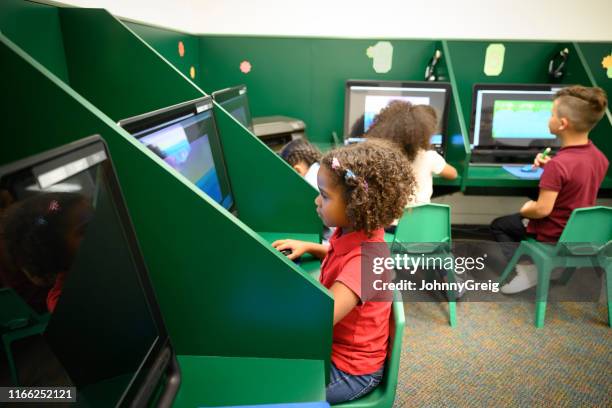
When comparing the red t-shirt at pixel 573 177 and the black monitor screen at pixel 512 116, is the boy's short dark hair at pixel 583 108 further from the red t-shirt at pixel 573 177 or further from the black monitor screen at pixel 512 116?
the black monitor screen at pixel 512 116

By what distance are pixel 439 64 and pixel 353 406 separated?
2145 millimetres

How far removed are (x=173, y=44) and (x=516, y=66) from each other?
2.07m

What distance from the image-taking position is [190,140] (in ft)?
3.60

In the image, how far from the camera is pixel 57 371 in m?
0.47

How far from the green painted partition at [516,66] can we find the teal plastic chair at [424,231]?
76 cm

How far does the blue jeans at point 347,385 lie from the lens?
966mm

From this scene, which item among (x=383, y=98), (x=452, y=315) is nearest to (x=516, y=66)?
(x=383, y=98)

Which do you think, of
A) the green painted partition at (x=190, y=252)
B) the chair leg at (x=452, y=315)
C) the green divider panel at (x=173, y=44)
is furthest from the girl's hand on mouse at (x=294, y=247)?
the chair leg at (x=452, y=315)

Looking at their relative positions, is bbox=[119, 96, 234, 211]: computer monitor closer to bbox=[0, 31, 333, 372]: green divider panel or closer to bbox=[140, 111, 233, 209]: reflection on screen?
bbox=[140, 111, 233, 209]: reflection on screen

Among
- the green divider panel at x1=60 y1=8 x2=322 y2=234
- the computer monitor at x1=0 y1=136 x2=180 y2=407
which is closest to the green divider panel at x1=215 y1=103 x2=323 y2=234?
the green divider panel at x1=60 y1=8 x2=322 y2=234

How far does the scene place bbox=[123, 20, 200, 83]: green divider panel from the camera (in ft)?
4.98

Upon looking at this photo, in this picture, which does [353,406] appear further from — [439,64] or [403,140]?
[439,64]

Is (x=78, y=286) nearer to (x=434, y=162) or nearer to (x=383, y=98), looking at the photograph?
(x=434, y=162)

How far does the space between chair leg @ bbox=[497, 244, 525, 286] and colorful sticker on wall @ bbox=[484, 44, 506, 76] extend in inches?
44.6
